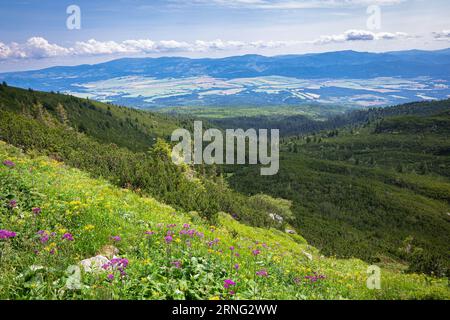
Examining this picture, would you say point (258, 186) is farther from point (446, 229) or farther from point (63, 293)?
point (63, 293)

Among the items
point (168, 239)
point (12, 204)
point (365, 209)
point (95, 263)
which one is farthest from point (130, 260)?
point (365, 209)

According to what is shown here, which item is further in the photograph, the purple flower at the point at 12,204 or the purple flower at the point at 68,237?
the purple flower at the point at 12,204

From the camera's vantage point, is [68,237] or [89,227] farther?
[89,227]

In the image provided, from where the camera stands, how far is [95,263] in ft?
27.9

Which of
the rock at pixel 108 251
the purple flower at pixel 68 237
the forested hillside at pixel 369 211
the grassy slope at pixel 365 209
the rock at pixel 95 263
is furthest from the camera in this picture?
the grassy slope at pixel 365 209

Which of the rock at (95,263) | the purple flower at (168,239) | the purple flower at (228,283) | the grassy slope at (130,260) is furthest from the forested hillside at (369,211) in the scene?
the rock at (95,263)

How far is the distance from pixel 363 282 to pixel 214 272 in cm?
632

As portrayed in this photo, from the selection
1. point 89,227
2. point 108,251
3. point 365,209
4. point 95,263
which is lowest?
point 365,209

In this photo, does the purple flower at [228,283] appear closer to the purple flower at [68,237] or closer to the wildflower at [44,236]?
the purple flower at [68,237]

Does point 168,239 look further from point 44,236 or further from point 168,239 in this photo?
point 44,236

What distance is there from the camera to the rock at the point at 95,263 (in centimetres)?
810
